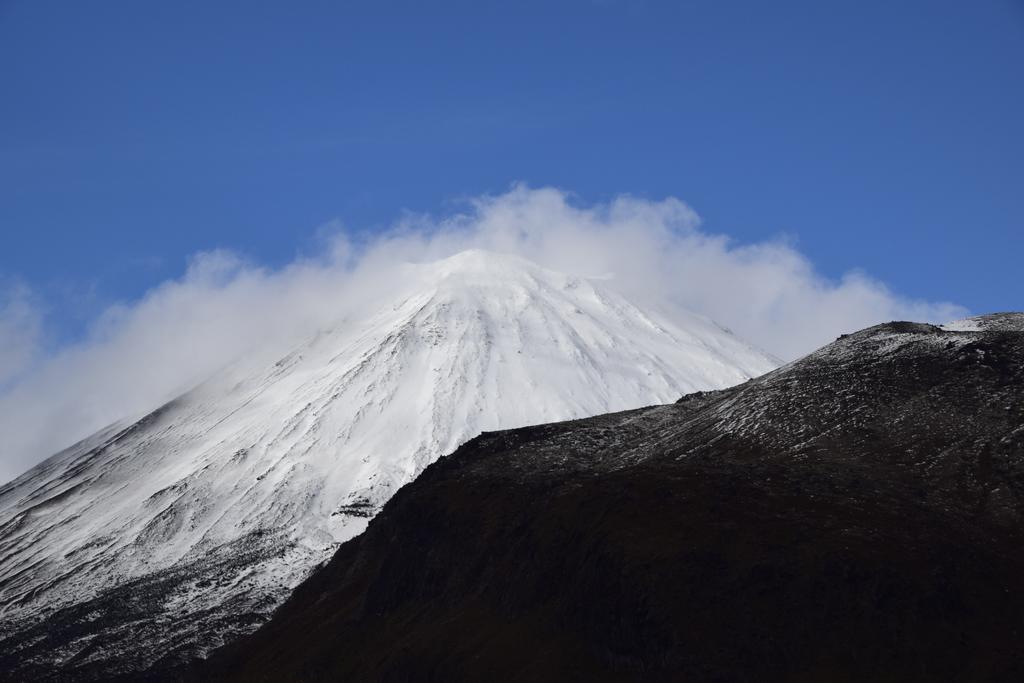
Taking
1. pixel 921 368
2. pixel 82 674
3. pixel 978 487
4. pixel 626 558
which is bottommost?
pixel 82 674

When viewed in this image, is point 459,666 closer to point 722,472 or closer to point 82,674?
point 722,472

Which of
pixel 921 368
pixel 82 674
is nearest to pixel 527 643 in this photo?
pixel 921 368

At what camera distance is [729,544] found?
88.8 meters

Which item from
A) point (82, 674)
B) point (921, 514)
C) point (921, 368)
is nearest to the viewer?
point (921, 514)

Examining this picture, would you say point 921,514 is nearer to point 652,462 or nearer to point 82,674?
point 652,462

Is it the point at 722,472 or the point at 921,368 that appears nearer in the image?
the point at 722,472

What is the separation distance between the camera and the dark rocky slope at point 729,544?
79.2 meters

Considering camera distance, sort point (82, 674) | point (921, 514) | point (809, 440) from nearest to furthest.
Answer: point (921, 514)
point (809, 440)
point (82, 674)

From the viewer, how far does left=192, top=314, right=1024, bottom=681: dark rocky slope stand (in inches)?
3120

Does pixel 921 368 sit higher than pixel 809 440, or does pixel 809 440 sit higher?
pixel 921 368

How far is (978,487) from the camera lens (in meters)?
95.1

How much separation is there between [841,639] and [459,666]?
101ft

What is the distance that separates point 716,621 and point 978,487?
90.5ft

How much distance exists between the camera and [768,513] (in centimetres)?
9200
